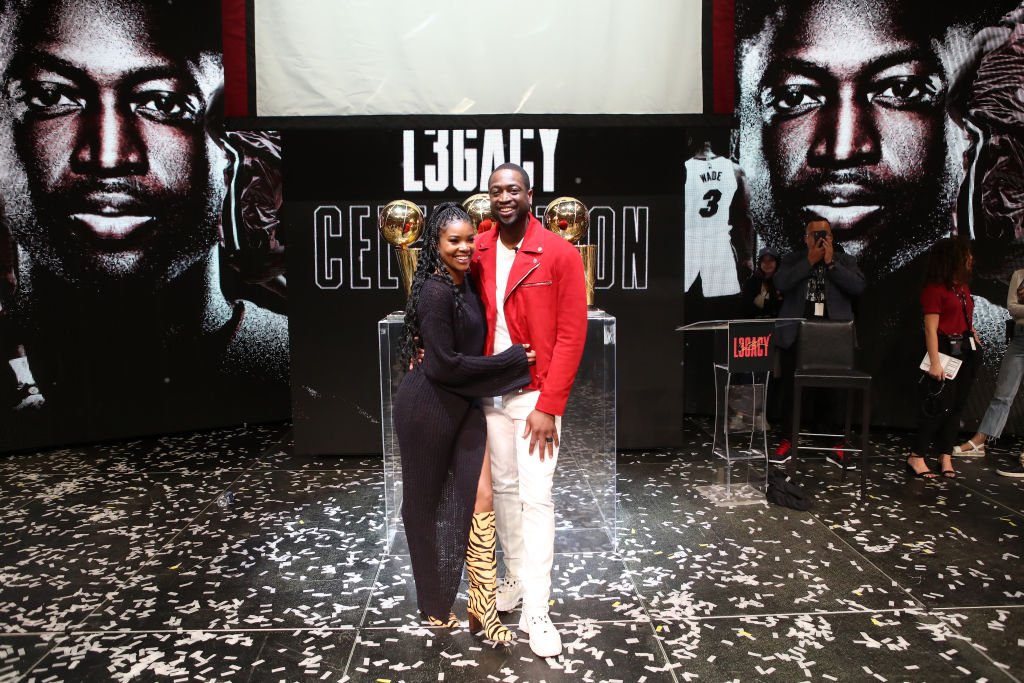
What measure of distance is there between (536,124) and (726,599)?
10.8ft

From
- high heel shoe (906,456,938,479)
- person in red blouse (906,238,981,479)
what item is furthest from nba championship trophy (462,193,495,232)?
high heel shoe (906,456,938,479)

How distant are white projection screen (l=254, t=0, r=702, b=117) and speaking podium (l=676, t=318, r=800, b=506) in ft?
5.80

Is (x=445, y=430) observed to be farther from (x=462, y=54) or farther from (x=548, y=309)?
(x=462, y=54)

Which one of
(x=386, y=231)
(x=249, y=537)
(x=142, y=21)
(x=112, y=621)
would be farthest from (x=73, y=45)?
(x=112, y=621)

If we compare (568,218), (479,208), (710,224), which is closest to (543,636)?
(479,208)

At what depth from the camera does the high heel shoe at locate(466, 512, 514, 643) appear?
2.83 m

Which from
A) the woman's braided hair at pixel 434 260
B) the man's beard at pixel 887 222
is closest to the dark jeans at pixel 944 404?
the man's beard at pixel 887 222

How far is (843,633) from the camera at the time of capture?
292 centimetres

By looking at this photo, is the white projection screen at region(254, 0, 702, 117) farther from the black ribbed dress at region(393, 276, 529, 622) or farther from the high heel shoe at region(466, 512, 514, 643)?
the high heel shoe at region(466, 512, 514, 643)

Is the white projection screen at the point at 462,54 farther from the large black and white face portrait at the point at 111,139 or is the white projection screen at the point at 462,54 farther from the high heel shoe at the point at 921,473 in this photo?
the high heel shoe at the point at 921,473

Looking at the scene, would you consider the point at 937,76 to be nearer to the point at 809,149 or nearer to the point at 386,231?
the point at 809,149

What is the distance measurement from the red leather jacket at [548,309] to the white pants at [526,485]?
0.39 feet

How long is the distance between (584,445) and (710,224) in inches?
138

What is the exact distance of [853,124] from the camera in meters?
6.30
